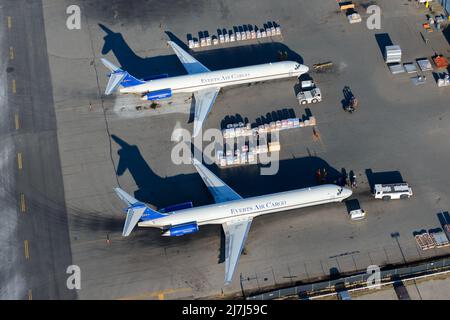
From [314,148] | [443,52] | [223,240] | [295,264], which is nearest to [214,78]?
[314,148]

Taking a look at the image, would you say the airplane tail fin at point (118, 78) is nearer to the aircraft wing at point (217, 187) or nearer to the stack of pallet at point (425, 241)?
the aircraft wing at point (217, 187)

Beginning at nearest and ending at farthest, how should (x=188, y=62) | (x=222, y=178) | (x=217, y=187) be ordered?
1. (x=217, y=187)
2. (x=222, y=178)
3. (x=188, y=62)

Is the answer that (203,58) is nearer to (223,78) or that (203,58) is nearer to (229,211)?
(223,78)

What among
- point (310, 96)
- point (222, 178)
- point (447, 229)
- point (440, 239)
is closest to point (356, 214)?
point (440, 239)

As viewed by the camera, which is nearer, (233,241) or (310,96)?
(233,241)

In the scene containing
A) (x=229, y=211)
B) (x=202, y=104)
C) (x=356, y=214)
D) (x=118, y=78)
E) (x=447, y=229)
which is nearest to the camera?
(x=229, y=211)

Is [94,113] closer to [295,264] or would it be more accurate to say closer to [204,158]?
[204,158]

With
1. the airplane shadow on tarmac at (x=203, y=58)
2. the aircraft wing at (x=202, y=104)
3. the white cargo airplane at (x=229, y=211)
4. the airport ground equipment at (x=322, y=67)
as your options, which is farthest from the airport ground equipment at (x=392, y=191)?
the airplane shadow on tarmac at (x=203, y=58)
